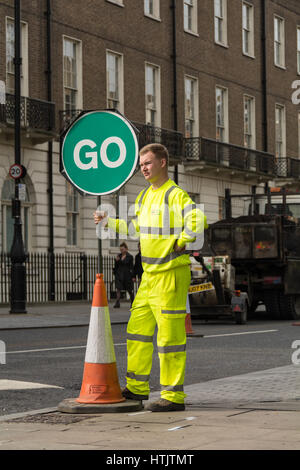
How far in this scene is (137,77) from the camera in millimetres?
35875

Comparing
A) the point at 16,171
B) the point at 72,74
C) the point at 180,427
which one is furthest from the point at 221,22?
the point at 180,427

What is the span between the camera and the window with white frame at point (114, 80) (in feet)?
113

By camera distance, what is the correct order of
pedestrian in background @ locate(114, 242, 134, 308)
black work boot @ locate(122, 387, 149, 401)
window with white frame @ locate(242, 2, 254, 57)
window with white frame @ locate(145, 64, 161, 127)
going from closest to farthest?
black work boot @ locate(122, 387, 149, 401), pedestrian in background @ locate(114, 242, 134, 308), window with white frame @ locate(145, 64, 161, 127), window with white frame @ locate(242, 2, 254, 57)

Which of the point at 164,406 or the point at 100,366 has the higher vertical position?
the point at 100,366

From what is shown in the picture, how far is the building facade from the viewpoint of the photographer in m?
30.6

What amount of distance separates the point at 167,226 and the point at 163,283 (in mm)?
432

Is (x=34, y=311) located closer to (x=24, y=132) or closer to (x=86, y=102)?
(x=24, y=132)

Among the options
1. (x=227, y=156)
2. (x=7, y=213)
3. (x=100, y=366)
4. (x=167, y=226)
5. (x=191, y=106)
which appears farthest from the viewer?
(x=227, y=156)

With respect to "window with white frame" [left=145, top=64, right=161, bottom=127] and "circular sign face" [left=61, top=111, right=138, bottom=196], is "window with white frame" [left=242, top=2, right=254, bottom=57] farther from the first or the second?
"circular sign face" [left=61, top=111, right=138, bottom=196]

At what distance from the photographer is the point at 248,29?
43.7 m

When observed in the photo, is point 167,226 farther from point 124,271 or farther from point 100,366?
point 124,271

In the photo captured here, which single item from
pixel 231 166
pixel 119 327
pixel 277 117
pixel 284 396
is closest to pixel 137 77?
pixel 231 166

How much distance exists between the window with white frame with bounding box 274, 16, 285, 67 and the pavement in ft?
123

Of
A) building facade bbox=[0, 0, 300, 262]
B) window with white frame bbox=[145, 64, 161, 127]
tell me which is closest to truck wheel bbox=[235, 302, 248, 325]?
building facade bbox=[0, 0, 300, 262]
